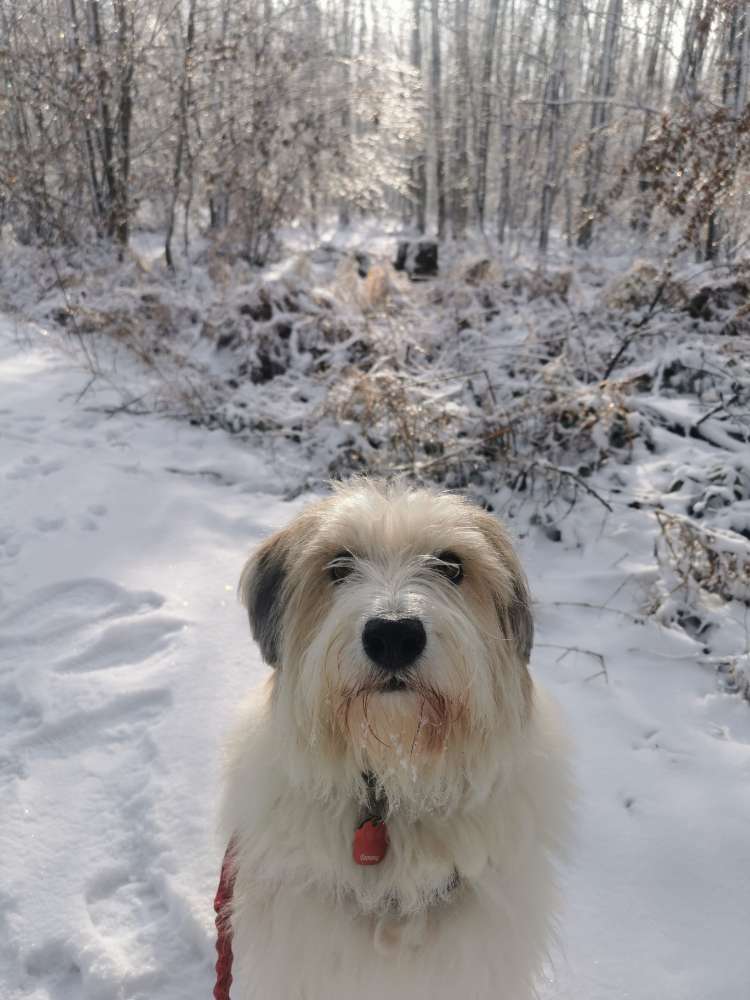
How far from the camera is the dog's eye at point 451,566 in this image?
1.83 m

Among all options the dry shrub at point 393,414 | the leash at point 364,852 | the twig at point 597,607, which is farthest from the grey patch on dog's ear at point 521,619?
the dry shrub at point 393,414

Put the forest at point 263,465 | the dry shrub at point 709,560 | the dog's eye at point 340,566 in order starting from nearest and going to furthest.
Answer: the dog's eye at point 340,566 → the forest at point 263,465 → the dry shrub at point 709,560

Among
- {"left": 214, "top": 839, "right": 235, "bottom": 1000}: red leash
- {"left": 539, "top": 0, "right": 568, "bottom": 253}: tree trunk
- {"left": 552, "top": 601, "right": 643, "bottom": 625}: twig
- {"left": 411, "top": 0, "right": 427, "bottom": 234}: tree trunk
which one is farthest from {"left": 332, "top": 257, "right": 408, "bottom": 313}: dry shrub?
{"left": 411, "top": 0, "right": 427, "bottom": 234}: tree trunk

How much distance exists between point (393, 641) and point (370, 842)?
550 mm

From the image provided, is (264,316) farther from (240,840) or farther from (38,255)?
(240,840)

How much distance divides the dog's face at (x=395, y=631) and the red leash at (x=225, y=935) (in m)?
0.53

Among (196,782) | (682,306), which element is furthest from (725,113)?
(196,782)

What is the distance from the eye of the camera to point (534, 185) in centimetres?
2791

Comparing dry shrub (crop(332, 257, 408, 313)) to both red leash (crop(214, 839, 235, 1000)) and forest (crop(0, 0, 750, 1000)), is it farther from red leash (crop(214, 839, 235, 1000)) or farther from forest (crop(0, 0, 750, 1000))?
red leash (crop(214, 839, 235, 1000))

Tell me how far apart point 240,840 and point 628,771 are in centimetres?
186

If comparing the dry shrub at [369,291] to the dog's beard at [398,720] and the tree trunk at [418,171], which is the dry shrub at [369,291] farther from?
the tree trunk at [418,171]

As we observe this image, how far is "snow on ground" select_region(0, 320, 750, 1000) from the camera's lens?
231 cm

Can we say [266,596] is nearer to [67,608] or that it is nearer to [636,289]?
[67,608]

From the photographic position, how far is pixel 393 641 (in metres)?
1.59
